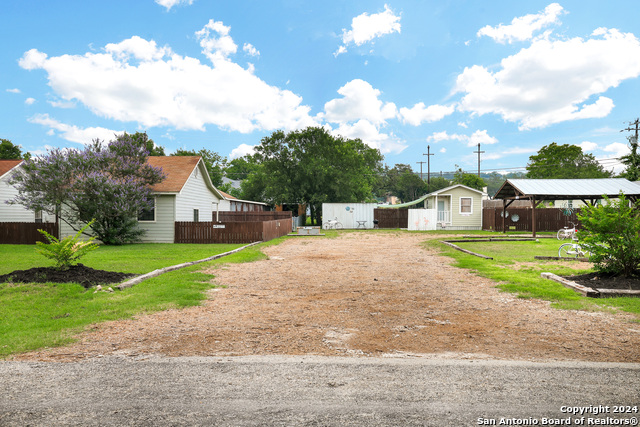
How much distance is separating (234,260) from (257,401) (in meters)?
9.83

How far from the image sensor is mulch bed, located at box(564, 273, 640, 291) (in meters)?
7.73

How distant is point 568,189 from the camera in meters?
26.8

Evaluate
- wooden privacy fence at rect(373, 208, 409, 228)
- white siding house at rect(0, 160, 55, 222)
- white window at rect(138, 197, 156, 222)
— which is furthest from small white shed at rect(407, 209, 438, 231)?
white siding house at rect(0, 160, 55, 222)

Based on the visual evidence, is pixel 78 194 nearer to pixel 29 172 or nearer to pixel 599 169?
pixel 29 172

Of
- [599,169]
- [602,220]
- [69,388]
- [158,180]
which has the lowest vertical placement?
[69,388]

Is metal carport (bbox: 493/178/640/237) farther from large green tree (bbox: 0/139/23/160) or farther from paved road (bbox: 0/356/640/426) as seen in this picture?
large green tree (bbox: 0/139/23/160)

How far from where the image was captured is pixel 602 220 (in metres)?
8.26

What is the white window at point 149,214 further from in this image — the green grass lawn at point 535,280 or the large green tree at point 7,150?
the large green tree at point 7,150

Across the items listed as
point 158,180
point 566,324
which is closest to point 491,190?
point 158,180

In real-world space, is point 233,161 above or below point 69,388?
above

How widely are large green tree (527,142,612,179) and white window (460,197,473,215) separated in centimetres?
3759

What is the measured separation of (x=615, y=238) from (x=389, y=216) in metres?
30.2

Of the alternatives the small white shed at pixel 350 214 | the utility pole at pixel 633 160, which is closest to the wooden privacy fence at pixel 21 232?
the small white shed at pixel 350 214

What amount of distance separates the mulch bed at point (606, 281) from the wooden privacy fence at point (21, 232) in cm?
2495
